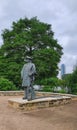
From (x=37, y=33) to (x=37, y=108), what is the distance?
1729 cm

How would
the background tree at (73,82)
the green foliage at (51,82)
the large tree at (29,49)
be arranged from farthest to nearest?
1. the large tree at (29,49)
2. the green foliage at (51,82)
3. the background tree at (73,82)

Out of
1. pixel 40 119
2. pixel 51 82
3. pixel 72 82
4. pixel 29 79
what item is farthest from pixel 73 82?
pixel 40 119

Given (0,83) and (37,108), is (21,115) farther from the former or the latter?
(0,83)

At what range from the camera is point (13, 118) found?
30.1ft

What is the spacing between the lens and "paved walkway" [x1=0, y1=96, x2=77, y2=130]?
7941 millimetres

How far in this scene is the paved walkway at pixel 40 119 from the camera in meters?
7.94

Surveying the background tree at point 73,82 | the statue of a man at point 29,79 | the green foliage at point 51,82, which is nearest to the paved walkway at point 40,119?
the statue of a man at point 29,79

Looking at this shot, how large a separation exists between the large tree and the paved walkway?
1494 cm

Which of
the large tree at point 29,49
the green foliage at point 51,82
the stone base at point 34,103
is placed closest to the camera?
the stone base at point 34,103

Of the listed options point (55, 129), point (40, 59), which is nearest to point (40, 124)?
point (55, 129)

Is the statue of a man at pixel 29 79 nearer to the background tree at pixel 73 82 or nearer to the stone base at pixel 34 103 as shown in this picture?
the stone base at pixel 34 103

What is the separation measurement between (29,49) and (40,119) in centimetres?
1880

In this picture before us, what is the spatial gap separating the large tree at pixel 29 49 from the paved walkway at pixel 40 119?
49.0 ft

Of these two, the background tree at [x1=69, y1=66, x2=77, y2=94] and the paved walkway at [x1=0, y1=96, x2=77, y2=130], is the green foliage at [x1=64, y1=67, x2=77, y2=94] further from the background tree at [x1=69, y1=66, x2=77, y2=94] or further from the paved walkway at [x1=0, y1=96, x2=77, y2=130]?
the paved walkway at [x1=0, y1=96, x2=77, y2=130]
